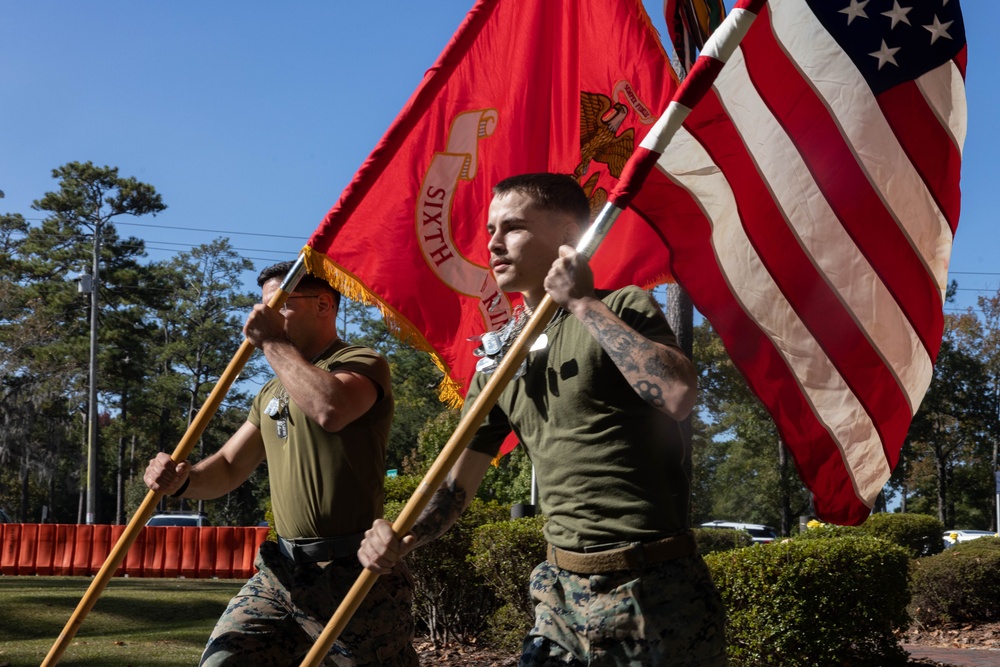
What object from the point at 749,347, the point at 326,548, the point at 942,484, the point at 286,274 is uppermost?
the point at 942,484

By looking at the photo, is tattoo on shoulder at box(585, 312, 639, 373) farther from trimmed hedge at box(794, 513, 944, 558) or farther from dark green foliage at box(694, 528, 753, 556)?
dark green foliage at box(694, 528, 753, 556)

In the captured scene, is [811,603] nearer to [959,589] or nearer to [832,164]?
[832,164]

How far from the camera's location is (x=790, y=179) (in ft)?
14.5

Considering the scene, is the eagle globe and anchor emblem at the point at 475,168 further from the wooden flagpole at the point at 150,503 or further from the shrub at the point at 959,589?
the shrub at the point at 959,589

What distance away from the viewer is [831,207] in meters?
4.40

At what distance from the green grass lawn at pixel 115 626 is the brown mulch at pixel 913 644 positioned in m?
2.04

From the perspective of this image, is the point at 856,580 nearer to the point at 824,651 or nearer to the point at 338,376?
the point at 824,651

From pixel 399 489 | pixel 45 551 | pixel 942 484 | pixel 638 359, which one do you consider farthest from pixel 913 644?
pixel 942 484

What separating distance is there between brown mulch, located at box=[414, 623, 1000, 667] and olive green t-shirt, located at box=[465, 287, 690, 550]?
229 inches

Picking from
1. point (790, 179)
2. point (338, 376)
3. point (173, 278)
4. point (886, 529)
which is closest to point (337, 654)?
point (338, 376)

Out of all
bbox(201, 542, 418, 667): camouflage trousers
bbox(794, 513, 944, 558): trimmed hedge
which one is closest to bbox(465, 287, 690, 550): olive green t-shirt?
bbox(201, 542, 418, 667): camouflage trousers

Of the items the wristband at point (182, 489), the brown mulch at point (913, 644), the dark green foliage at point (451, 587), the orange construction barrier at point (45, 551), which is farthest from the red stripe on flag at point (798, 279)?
the orange construction barrier at point (45, 551)

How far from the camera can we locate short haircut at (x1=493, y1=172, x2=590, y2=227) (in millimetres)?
3502

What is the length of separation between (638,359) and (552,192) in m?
0.83
